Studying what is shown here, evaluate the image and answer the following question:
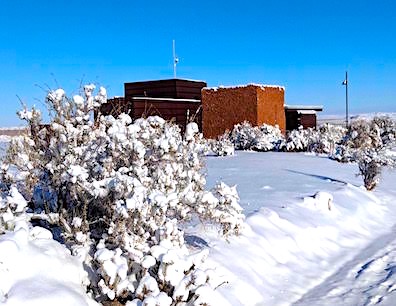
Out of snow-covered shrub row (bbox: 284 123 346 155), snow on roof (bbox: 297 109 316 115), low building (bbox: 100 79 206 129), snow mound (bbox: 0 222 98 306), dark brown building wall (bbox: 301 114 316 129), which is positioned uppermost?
low building (bbox: 100 79 206 129)

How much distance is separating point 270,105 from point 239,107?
182 cm

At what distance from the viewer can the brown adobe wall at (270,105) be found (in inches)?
1074

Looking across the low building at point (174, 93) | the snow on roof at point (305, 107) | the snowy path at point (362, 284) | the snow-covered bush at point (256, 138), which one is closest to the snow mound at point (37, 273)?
the snowy path at point (362, 284)

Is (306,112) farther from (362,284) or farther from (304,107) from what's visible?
(362,284)

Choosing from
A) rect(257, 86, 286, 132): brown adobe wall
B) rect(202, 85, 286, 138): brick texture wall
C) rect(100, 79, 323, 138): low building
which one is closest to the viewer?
rect(100, 79, 323, 138): low building

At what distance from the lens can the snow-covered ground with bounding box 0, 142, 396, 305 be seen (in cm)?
454

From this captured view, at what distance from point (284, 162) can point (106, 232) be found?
1366cm

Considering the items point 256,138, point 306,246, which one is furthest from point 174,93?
point 306,246

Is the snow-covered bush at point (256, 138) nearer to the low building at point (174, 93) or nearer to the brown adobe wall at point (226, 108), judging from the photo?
the brown adobe wall at point (226, 108)

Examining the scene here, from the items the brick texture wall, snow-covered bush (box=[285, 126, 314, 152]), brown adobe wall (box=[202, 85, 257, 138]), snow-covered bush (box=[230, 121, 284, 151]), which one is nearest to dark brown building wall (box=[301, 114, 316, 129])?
the brick texture wall

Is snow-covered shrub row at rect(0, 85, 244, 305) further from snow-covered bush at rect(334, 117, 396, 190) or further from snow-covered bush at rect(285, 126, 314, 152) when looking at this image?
snow-covered bush at rect(285, 126, 314, 152)

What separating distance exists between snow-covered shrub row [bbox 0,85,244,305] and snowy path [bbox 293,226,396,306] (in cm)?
126

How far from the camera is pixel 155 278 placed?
16.0 feet

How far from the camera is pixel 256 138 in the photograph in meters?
24.2
